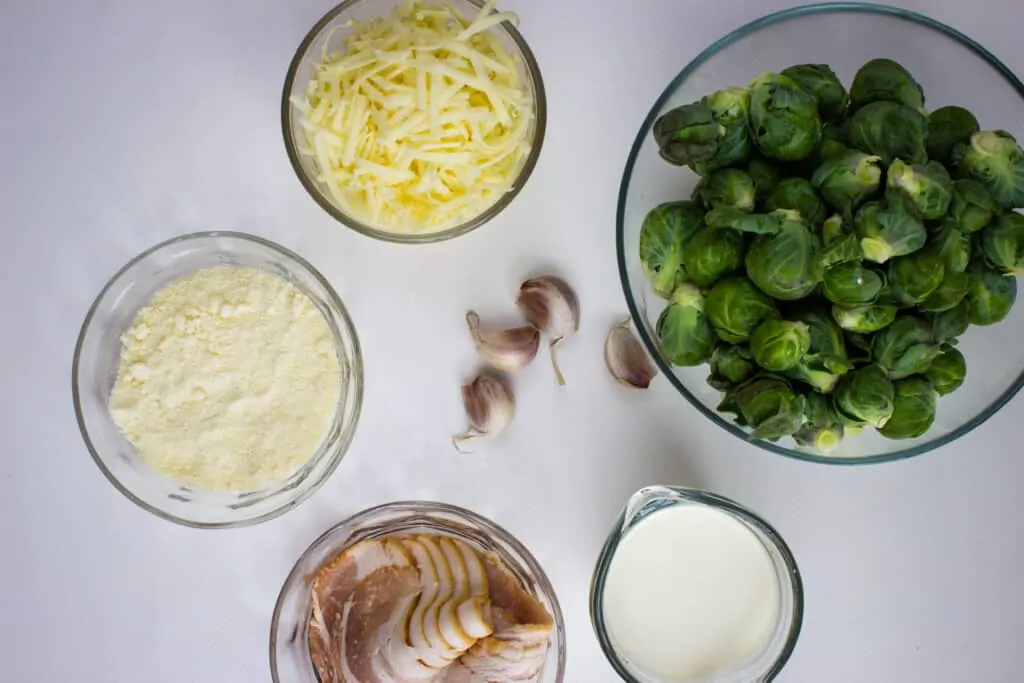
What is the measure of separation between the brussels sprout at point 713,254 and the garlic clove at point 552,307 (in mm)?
227

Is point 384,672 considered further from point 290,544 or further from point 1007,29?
point 1007,29

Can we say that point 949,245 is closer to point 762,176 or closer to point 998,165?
point 998,165

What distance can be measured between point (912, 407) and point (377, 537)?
25.1 inches

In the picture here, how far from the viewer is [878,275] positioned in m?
0.93

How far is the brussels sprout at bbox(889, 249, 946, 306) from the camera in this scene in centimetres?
93

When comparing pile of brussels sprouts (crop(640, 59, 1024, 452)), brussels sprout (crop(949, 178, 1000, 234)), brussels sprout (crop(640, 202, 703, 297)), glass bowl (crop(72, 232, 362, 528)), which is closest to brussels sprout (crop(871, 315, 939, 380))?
pile of brussels sprouts (crop(640, 59, 1024, 452))

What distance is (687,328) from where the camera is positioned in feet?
3.37

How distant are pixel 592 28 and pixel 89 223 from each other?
0.73 metres

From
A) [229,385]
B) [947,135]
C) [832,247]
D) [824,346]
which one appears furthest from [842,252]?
[229,385]

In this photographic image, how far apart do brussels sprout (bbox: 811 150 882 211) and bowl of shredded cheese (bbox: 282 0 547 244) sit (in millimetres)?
363

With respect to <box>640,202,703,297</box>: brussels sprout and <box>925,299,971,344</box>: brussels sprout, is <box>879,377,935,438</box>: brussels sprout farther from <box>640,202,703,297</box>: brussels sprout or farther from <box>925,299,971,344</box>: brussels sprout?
<box>640,202,703,297</box>: brussels sprout

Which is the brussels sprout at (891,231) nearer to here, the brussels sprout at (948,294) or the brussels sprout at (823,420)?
the brussels sprout at (948,294)

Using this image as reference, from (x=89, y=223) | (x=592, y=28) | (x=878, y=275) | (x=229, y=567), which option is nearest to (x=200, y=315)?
(x=89, y=223)

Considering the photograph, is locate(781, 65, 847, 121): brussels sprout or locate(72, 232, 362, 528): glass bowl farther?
locate(72, 232, 362, 528): glass bowl
